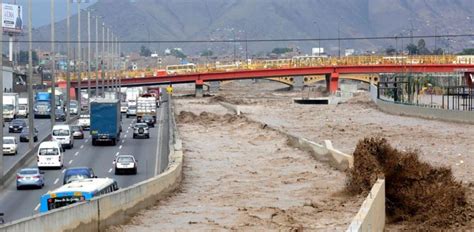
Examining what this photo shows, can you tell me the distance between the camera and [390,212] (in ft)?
97.5

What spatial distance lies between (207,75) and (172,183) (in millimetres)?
132232

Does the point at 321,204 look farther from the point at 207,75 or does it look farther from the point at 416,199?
the point at 207,75

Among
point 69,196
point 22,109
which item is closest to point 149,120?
point 22,109

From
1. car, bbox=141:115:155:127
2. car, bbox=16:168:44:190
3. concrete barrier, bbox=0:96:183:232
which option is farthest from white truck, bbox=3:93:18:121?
concrete barrier, bbox=0:96:183:232

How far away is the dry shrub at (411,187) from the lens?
27844 mm

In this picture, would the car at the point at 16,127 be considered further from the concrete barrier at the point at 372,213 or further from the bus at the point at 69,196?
the concrete barrier at the point at 372,213

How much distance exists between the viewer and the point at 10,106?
112 metres

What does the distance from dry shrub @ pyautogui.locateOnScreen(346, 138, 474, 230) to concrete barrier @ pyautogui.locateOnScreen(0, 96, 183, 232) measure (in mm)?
5901

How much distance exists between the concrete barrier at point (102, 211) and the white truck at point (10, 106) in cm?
7333

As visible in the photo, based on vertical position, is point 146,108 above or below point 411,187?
below

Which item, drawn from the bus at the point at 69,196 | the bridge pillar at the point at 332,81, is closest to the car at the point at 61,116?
the bridge pillar at the point at 332,81

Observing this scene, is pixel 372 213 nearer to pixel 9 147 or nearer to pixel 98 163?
pixel 98 163

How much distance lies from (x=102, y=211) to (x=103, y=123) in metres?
49.6

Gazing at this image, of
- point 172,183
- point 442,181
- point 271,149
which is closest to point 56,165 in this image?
point 271,149
